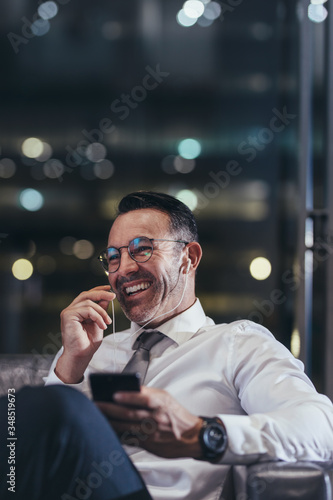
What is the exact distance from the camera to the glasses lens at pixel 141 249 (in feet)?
4.92

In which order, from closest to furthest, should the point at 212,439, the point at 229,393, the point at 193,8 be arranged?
the point at 212,439, the point at 229,393, the point at 193,8

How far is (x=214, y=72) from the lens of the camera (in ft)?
8.93

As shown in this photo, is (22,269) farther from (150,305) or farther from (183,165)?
(150,305)

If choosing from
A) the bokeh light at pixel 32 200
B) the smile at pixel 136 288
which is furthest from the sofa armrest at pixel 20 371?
the bokeh light at pixel 32 200

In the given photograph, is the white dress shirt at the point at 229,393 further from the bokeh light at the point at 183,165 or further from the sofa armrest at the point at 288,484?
the bokeh light at the point at 183,165

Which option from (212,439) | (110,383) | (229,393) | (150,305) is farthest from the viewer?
(150,305)

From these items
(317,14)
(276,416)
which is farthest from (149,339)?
(317,14)

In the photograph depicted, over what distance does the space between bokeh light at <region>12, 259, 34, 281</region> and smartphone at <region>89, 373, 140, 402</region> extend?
70.2 inches

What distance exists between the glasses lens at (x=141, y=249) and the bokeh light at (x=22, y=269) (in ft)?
4.37

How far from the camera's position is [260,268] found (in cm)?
265

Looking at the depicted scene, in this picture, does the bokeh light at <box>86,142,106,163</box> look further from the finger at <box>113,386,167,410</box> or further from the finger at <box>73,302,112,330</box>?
the finger at <box>113,386,167,410</box>

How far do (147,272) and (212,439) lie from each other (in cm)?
54

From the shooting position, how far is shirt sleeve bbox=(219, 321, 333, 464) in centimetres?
115

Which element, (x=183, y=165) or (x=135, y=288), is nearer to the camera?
(x=135, y=288)
